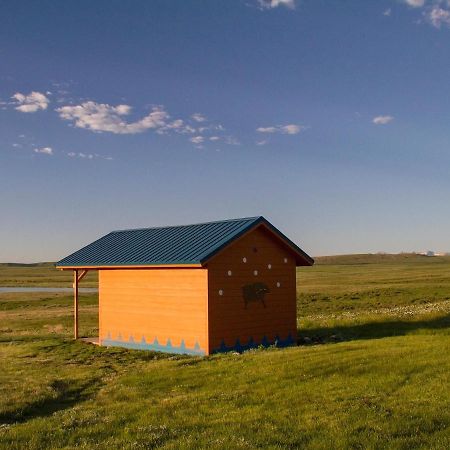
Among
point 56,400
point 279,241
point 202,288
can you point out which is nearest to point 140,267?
point 202,288

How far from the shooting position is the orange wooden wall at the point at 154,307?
21.3 meters

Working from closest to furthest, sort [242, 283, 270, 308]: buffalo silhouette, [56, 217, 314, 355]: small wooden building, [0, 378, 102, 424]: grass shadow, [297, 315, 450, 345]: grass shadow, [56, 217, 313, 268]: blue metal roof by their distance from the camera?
[0, 378, 102, 424]: grass shadow
[56, 217, 314, 355]: small wooden building
[56, 217, 313, 268]: blue metal roof
[242, 283, 270, 308]: buffalo silhouette
[297, 315, 450, 345]: grass shadow

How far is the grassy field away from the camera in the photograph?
10305 millimetres

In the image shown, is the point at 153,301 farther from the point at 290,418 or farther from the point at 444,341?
the point at 290,418

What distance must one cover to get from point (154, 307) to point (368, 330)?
9.82m

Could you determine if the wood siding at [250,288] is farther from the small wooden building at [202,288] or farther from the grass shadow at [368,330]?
the grass shadow at [368,330]

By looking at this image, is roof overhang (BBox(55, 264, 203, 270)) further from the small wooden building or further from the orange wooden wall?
the orange wooden wall

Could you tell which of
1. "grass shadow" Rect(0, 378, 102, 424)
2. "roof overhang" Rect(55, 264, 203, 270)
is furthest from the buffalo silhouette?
"grass shadow" Rect(0, 378, 102, 424)

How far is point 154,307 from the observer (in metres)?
23.0

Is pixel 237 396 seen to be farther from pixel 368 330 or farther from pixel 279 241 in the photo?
pixel 368 330

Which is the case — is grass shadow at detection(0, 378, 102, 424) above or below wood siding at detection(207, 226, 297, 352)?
below

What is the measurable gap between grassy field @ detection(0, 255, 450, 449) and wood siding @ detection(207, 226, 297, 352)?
150 centimetres

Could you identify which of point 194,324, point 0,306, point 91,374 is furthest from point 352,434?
point 0,306

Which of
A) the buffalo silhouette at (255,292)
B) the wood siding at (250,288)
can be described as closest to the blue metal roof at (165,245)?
the wood siding at (250,288)
